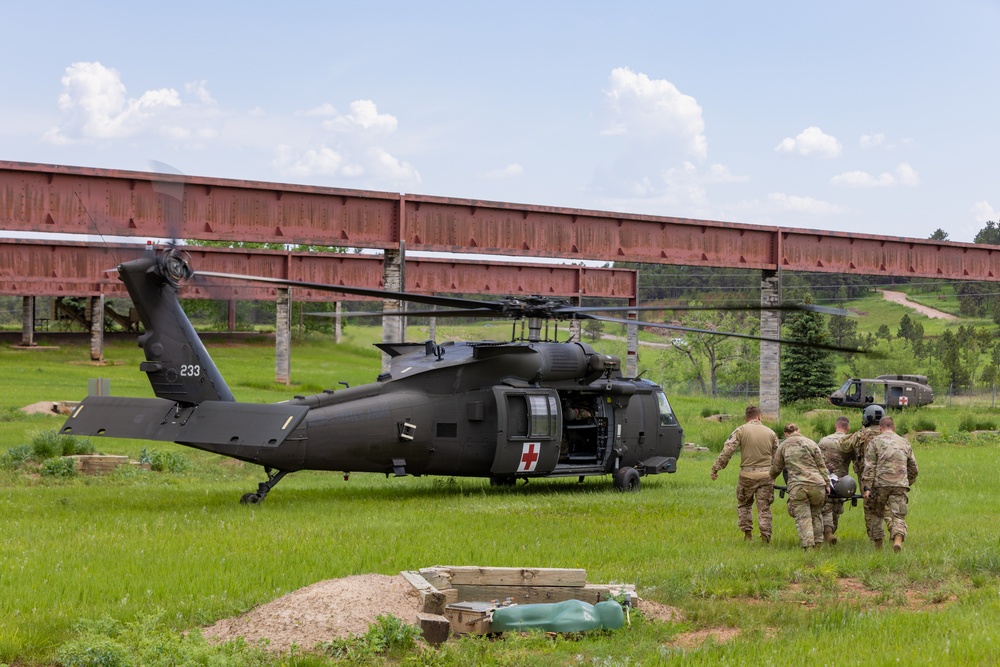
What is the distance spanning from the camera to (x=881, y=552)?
13250mm

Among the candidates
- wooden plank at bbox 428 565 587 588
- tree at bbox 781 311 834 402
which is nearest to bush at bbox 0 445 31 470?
wooden plank at bbox 428 565 587 588

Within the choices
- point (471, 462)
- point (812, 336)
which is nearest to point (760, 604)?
point (471, 462)

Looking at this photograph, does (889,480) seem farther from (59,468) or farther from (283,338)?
(283,338)

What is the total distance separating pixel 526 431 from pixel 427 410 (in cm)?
202

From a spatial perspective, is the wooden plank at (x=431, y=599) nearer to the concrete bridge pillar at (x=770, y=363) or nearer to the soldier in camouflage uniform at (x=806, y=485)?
the soldier in camouflage uniform at (x=806, y=485)

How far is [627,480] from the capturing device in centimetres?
2125

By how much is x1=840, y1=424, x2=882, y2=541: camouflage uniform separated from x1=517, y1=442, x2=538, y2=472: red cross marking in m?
6.62

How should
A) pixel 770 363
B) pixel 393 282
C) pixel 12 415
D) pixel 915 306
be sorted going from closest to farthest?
pixel 12 415
pixel 393 282
pixel 770 363
pixel 915 306

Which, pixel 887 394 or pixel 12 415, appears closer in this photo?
pixel 12 415

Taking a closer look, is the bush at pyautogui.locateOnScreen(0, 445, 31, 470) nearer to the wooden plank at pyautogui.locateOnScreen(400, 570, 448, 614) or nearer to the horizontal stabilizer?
the horizontal stabilizer

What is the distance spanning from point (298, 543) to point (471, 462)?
6.73 meters

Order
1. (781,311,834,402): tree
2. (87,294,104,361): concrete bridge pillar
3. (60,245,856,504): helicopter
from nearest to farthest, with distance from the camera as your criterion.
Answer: (60,245,856,504): helicopter
(87,294,104,361): concrete bridge pillar
(781,311,834,402): tree

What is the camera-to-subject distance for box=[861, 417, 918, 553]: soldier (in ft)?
45.0

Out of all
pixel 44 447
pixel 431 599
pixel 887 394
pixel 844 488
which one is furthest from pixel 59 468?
pixel 887 394
